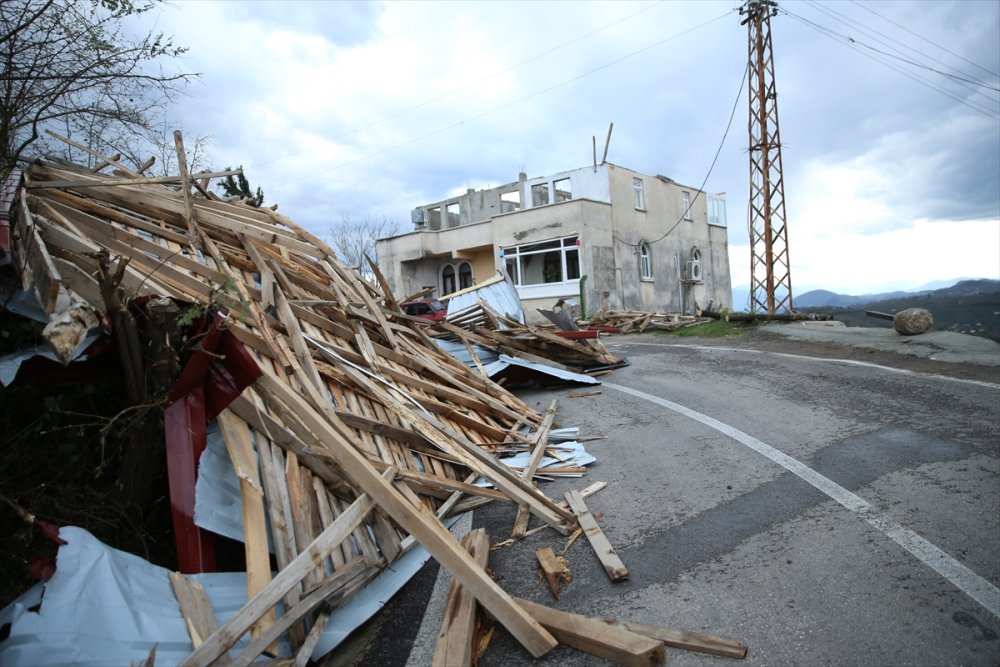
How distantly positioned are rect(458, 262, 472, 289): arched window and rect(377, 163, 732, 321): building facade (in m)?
0.06

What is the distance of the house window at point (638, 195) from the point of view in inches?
1207

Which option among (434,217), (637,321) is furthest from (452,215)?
(637,321)

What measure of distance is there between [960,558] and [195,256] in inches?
266

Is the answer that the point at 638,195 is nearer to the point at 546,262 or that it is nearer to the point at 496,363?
the point at 546,262

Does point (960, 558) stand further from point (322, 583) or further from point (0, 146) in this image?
point (0, 146)

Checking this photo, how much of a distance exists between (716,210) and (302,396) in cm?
3820

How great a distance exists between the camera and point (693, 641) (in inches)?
106

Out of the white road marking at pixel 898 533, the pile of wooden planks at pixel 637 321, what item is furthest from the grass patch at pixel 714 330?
the white road marking at pixel 898 533

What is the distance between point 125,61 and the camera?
17.6ft

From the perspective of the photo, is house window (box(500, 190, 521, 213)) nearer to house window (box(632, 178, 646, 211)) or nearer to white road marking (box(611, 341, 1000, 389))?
house window (box(632, 178, 646, 211))

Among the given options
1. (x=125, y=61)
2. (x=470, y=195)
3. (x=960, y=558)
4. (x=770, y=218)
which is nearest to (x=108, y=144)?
(x=125, y=61)

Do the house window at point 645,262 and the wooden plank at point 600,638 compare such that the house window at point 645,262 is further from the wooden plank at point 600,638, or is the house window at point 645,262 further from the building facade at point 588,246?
the wooden plank at point 600,638

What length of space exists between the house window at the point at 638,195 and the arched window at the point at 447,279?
1196cm

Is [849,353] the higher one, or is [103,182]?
[103,182]
